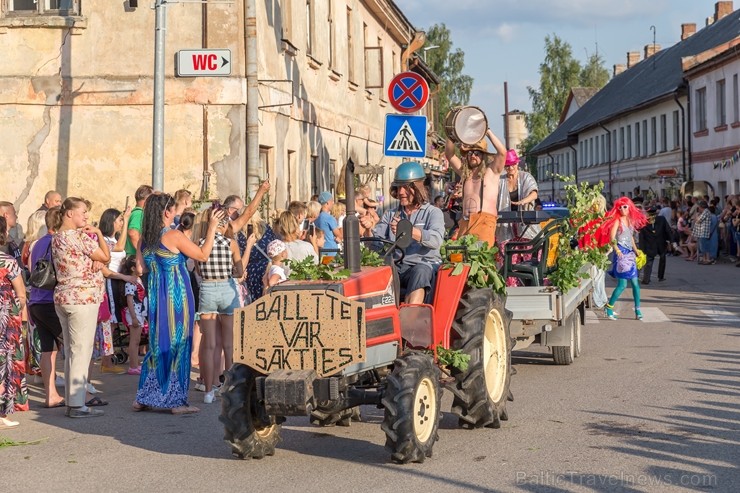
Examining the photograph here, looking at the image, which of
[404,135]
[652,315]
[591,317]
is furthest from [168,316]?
[652,315]

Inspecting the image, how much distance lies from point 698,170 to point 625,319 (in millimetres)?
32098

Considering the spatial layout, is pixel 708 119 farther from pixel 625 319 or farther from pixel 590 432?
pixel 590 432

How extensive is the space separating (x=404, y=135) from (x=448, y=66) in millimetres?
66682

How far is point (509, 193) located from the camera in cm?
1423

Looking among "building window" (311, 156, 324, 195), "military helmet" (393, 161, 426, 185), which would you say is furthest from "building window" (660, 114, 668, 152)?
"military helmet" (393, 161, 426, 185)

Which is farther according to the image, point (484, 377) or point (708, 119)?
point (708, 119)

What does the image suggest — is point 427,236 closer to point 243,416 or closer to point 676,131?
point 243,416

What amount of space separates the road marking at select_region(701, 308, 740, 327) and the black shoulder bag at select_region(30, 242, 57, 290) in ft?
32.3

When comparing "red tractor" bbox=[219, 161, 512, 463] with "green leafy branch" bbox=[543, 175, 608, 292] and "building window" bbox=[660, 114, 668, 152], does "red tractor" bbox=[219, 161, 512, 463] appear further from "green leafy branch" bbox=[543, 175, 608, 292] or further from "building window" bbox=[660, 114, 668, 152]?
"building window" bbox=[660, 114, 668, 152]

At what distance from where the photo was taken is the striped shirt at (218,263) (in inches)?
439

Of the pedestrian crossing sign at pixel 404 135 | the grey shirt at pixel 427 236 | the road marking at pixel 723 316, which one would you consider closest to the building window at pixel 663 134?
the road marking at pixel 723 316

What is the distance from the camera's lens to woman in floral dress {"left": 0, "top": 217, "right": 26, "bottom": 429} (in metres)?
10.1

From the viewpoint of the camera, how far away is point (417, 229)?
29.7 ft

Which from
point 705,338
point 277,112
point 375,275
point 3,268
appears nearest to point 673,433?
point 375,275
